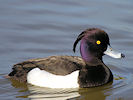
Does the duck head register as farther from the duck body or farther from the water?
the water

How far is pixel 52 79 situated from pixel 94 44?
108 cm

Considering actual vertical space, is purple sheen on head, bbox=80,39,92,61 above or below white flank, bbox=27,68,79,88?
above

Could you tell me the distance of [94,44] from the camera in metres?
8.52

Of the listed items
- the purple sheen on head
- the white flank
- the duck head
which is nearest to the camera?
the white flank

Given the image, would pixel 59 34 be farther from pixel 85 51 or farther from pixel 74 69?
pixel 74 69

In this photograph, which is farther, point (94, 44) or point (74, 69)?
point (94, 44)

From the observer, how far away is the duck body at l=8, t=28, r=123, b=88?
8203 millimetres

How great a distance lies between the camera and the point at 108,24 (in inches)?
452

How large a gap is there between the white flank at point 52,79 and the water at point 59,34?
0.35 ft

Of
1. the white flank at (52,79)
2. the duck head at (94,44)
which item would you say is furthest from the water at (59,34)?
the duck head at (94,44)

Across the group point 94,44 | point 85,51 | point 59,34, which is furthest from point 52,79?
point 59,34

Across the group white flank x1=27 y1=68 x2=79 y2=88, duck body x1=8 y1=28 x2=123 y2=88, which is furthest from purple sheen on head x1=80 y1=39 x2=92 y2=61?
white flank x1=27 y1=68 x2=79 y2=88

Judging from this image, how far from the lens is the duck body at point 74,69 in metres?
8.20

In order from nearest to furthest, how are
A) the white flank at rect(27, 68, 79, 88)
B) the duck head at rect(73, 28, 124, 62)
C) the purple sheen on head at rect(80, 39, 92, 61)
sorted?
the white flank at rect(27, 68, 79, 88), the duck head at rect(73, 28, 124, 62), the purple sheen on head at rect(80, 39, 92, 61)
